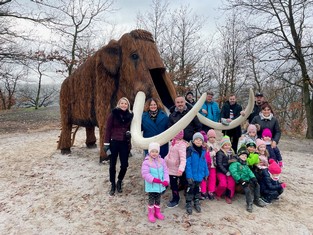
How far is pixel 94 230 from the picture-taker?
3.27 meters

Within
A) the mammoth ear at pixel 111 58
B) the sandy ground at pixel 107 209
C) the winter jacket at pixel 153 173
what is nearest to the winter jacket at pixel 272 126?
the sandy ground at pixel 107 209

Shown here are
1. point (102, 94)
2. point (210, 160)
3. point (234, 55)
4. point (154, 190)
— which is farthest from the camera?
point (234, 55)

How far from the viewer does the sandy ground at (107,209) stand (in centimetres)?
329

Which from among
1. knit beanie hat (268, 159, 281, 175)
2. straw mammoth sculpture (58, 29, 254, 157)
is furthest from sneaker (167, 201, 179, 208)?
knit beanie hat (268, 159, 281, 175)

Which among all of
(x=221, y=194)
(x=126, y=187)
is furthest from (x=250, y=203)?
(x=126, y=187)

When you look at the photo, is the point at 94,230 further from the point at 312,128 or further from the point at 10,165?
the point at 312,128

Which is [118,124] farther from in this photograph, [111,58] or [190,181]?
[111,58]

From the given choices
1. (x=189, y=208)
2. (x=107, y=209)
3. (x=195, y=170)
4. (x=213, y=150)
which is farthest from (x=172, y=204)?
(x=213, y=150)

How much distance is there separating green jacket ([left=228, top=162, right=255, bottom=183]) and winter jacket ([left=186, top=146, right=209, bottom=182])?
400 mm

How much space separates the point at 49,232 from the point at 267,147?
3.49m

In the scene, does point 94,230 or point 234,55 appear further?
point 234,55

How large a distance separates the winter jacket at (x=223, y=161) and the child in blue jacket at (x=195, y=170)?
0.27 meters

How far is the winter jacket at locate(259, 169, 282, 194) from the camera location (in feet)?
12.9

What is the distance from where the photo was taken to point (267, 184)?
3928 mm
